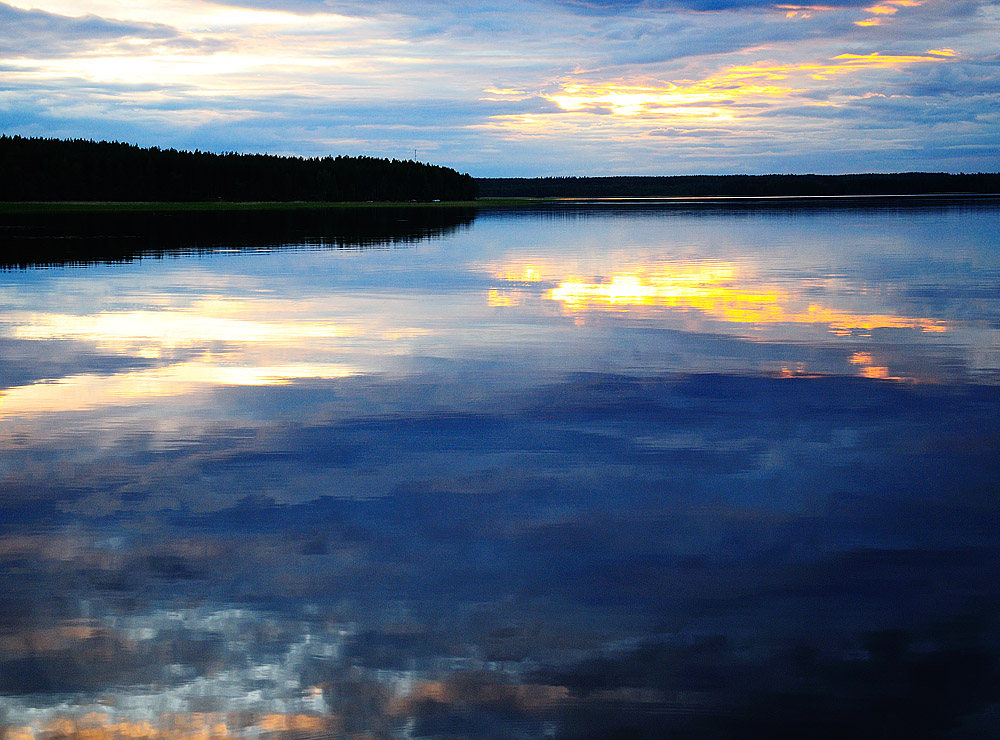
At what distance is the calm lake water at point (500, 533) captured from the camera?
6340 mm

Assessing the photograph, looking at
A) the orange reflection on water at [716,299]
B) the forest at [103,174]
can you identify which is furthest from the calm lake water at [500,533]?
the forest at [103,174]

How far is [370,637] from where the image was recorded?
709cm

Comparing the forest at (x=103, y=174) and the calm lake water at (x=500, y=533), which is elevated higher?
the forest at (x=103, y=174)

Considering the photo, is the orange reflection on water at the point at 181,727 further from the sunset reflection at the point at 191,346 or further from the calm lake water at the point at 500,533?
the sunset reflection at the point at 191,346

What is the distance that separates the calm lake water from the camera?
20.8ft

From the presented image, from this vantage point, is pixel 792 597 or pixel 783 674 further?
pixel 792 597

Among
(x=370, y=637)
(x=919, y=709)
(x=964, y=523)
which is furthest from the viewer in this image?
(x=964, y=523)

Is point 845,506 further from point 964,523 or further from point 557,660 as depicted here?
point 557,660

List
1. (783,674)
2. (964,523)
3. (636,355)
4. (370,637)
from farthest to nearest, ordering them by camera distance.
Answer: (636,355) < (964,523) < (370,637) < (783,674)

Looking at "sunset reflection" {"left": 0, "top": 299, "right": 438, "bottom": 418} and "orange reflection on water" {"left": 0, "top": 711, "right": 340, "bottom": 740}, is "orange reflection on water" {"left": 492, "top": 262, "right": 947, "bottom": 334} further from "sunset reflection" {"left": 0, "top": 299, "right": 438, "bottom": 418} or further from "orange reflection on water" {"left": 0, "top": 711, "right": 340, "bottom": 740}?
"orange reflection on water" {"left": 0, "top": 711, "right": 340, "bottom": 740}

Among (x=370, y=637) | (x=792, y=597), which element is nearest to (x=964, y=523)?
(x=792, y=597)

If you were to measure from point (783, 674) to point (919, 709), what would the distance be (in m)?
0.81

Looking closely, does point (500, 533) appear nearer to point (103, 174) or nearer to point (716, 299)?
point (716, 299)

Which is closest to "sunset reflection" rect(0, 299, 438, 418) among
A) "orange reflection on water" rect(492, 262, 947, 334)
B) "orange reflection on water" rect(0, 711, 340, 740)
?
"orange reflection on water" rect(492, 262, 947, 334)
